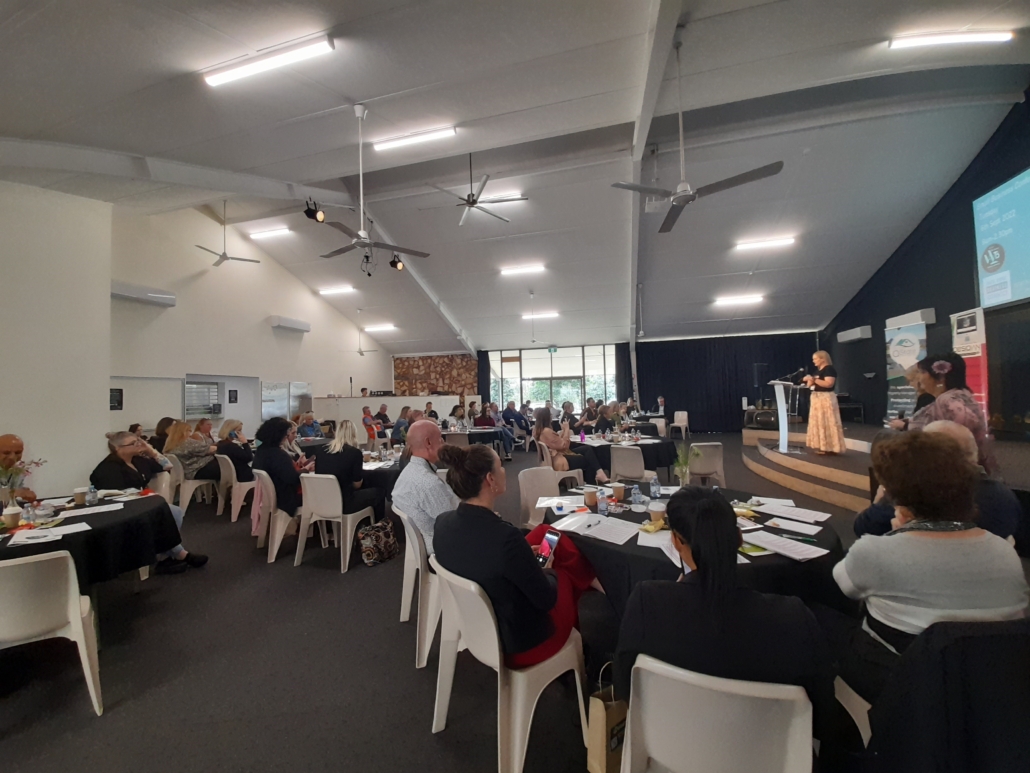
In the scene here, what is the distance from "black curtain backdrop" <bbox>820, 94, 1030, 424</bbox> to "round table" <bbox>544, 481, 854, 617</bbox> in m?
6.99

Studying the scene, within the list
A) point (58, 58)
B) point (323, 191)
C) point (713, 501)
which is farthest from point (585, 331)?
point (713, 501)

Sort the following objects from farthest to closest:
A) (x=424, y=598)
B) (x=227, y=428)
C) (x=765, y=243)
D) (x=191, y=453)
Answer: (x=765, y=243), (x=227, y=428), (x=191, y=453), (x=424, y=598)

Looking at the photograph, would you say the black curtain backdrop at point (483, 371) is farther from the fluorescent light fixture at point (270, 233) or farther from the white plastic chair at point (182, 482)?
the white plastic chair at point (182, 482)

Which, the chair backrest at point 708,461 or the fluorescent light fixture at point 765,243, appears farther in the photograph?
the fluorescent light fixture at point 765,243

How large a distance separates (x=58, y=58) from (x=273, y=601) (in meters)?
4.45

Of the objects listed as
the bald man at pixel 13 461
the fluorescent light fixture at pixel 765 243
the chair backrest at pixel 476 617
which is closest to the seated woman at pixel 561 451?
the chair backrest at pixel 476 617

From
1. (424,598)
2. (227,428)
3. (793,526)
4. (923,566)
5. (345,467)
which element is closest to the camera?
(923,566)

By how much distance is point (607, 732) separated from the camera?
1460 mm

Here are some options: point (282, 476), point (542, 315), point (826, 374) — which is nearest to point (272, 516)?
point (282, 476)

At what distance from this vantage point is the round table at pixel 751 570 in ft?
5.86

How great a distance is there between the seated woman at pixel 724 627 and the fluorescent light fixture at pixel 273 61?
14.6 ft

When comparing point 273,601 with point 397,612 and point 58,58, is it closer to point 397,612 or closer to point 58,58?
point 397,612

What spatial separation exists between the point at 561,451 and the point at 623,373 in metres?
10.7

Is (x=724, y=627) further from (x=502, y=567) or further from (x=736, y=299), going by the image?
(x=736, y=299)
